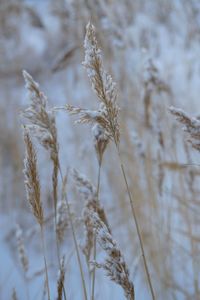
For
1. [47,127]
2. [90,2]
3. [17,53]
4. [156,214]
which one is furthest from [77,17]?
[17,53]

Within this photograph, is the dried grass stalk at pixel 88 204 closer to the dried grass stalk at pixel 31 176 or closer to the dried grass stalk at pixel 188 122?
the dried grass stalk at pixel 31 176

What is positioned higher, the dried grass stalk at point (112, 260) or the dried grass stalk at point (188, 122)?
the dried grass stalk at point (188, 122)

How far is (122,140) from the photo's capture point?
2625mm

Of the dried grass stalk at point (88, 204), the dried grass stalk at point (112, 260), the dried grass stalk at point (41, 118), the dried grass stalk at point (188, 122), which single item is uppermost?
the dried grass stalk at point (41, 118)

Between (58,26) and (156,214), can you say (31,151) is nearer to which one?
(156,214)

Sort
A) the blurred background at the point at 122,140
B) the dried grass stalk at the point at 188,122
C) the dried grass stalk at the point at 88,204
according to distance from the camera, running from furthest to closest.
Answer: the blurred background at the point at 122,140
the dried grass stalk at the point at 88,204
the dried grass stalk at the point at 188,122

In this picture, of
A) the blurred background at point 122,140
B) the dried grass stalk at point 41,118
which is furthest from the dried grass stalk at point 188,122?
the dried grass stalk at point 41,118

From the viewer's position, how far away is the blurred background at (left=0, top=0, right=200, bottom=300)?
1425 mm

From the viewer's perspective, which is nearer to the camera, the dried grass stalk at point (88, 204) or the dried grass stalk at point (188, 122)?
the dried grass stalk at point (188, 122)

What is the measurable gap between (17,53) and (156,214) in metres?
3.88

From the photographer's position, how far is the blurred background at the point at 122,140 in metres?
1.42

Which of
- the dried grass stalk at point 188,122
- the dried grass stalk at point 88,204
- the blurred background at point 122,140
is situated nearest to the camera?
the dried grass stalk at point 188,122

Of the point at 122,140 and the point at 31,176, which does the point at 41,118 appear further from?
the point at 122,140

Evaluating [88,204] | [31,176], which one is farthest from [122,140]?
[31,176]
